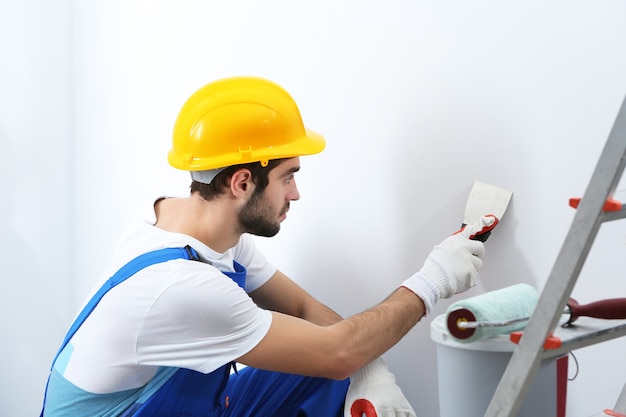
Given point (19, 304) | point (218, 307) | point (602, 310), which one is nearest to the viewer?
point (602, 310)

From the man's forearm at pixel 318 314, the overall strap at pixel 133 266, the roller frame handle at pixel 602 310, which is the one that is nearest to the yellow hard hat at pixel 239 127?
the overall strap at pixel 133 266

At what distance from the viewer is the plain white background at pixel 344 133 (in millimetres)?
1447

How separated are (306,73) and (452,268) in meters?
0.73

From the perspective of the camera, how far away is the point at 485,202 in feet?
5.02

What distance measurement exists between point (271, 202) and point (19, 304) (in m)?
1.56

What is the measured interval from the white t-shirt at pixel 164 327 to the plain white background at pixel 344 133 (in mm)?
506

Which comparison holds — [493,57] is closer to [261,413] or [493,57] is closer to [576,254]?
[576,254]

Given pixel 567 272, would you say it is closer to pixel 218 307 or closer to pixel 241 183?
pixel 218 307

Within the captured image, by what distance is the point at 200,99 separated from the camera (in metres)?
1.56

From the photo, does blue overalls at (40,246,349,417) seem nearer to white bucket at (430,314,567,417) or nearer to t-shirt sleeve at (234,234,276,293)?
t-shirt sleeve at (234,234,276,293)

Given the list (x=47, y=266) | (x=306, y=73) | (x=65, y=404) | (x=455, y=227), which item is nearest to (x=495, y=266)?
(x=455, y=227)

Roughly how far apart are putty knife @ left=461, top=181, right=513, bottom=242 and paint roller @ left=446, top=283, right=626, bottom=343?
1.22 feet

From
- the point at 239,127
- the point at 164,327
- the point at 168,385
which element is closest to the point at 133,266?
the point at 164,327

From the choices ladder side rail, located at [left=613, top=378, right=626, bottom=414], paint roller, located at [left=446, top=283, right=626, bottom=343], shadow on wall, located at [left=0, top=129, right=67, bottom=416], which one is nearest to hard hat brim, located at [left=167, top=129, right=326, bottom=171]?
paint roller, located at [left=446, top=283, right=626, bottom=343]
